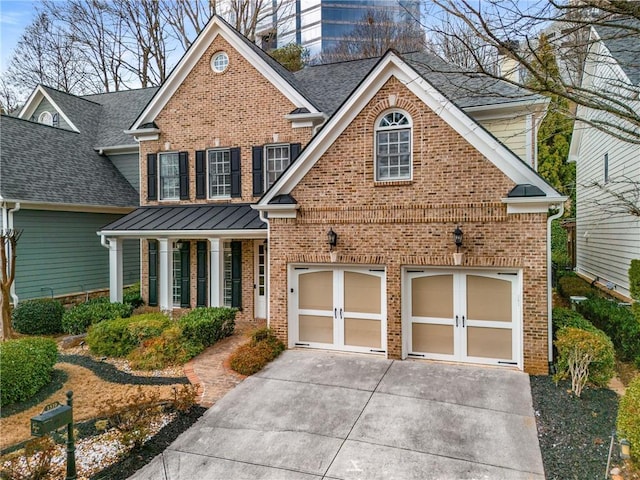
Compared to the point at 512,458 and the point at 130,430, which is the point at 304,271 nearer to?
the point at 130,430

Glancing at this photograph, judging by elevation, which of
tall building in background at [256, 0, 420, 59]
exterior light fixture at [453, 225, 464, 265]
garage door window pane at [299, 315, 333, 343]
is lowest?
garage door window pane at [299, 315, 333, 343]

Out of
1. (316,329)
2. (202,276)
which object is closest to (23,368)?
(316,329)

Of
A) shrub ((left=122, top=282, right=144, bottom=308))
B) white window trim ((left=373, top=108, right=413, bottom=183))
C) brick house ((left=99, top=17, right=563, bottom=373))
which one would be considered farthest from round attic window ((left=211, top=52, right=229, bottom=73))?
shrub ((left=122, top=282, right=144, bottom=308))

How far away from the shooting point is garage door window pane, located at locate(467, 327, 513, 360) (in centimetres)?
834

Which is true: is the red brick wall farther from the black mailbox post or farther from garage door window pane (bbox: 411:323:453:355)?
the black mailbox post

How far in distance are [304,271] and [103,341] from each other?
5.10 metres

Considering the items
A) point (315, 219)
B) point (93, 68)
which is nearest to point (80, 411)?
point (315, 219)

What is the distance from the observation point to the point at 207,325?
→ 9.96 meters

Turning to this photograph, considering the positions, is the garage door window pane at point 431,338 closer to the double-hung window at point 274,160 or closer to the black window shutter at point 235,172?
the double-hung window at point 274,160

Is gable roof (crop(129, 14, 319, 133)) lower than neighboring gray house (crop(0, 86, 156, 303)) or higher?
higher

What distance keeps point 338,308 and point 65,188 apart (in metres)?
11.1

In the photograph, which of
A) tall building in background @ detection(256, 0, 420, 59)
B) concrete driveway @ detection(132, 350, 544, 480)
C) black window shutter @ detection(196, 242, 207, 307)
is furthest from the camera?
tall building in background @ detection(256, 0, 420, 59)

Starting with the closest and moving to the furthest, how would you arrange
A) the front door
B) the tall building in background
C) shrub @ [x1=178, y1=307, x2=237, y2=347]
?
shrub @ [x1=178, y1=307, x2=237, y2=347], the front door, the tall building in background

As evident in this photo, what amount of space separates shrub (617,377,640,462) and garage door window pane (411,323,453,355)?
12.0ft
